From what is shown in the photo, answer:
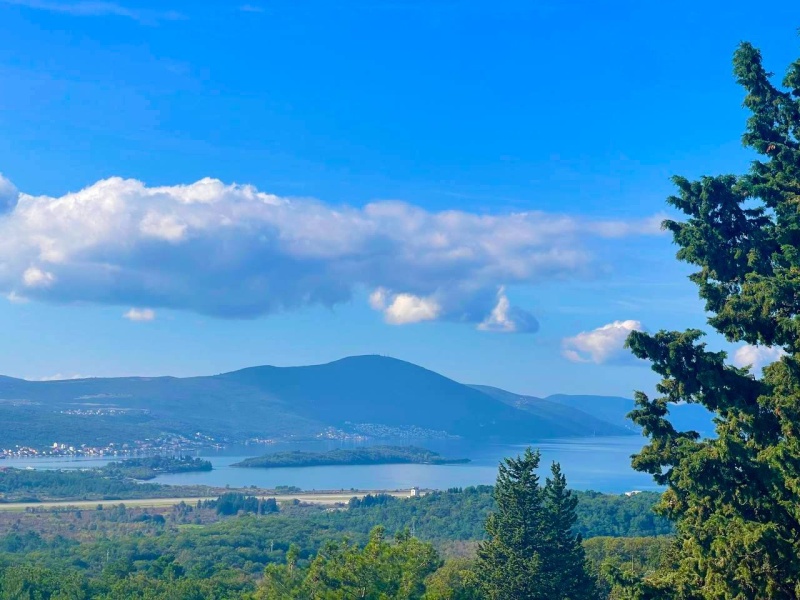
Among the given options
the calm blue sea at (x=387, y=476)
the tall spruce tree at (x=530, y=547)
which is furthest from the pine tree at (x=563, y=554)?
the calm blue sea at (x=387, y=476)

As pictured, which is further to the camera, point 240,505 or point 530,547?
point 240,505

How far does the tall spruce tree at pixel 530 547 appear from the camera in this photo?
91.9 feet

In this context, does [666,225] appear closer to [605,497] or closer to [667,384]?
[667,384]

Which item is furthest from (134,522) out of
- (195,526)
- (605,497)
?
(605,497)

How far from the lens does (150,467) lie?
160000 millimetres

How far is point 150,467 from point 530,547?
461 ft

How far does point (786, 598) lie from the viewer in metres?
12.0

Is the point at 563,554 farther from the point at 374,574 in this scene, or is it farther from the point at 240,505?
the point at 240,505

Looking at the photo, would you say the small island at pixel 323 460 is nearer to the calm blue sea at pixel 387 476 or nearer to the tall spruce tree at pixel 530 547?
the calm blue sea at pixel 387 476

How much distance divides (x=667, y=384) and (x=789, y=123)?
16.0ft

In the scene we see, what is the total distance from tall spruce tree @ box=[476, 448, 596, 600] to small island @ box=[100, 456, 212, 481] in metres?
117

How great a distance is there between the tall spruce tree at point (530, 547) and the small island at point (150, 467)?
117 metres

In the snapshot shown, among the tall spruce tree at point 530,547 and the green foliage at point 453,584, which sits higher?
the tall spruce tree at point 530,547

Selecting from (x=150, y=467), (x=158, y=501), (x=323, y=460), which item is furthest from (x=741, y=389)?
(x=323, y=460)
